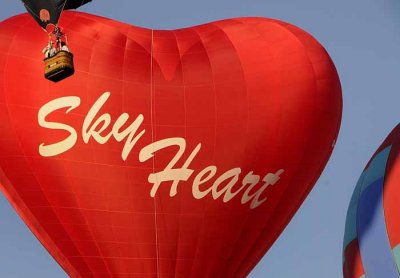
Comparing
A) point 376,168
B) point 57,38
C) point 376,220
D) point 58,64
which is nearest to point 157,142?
point 57,38

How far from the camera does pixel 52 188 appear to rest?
A: 21.8 m

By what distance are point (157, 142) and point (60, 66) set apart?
154 inches

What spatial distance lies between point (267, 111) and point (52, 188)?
4.68 m

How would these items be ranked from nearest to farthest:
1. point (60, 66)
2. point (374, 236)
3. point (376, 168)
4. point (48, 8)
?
point (60, 66)
point (48, 8)
point (374, 236)
point (376, 168)

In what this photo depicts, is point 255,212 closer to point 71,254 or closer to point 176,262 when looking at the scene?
point 176,262

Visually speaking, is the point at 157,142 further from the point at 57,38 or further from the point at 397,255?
the point at 397,255

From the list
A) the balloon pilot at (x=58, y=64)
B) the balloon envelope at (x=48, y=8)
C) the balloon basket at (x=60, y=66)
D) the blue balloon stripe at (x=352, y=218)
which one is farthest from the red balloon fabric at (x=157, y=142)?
the balloon basket at (x=60, y=66)

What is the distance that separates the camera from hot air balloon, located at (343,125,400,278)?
859 inches

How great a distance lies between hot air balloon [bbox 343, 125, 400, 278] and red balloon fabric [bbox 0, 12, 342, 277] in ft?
4.77

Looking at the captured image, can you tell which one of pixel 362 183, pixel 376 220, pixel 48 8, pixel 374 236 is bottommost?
pixel 374 236

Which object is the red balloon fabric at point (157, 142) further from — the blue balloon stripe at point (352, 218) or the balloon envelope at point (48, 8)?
the balloon envelope at point (48, 8)

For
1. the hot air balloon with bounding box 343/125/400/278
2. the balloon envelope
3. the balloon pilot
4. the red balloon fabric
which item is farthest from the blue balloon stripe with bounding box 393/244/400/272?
the balloon envelope

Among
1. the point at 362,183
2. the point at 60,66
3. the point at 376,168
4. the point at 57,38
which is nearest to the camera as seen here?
the point at 60,66

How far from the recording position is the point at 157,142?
72.2 feet
